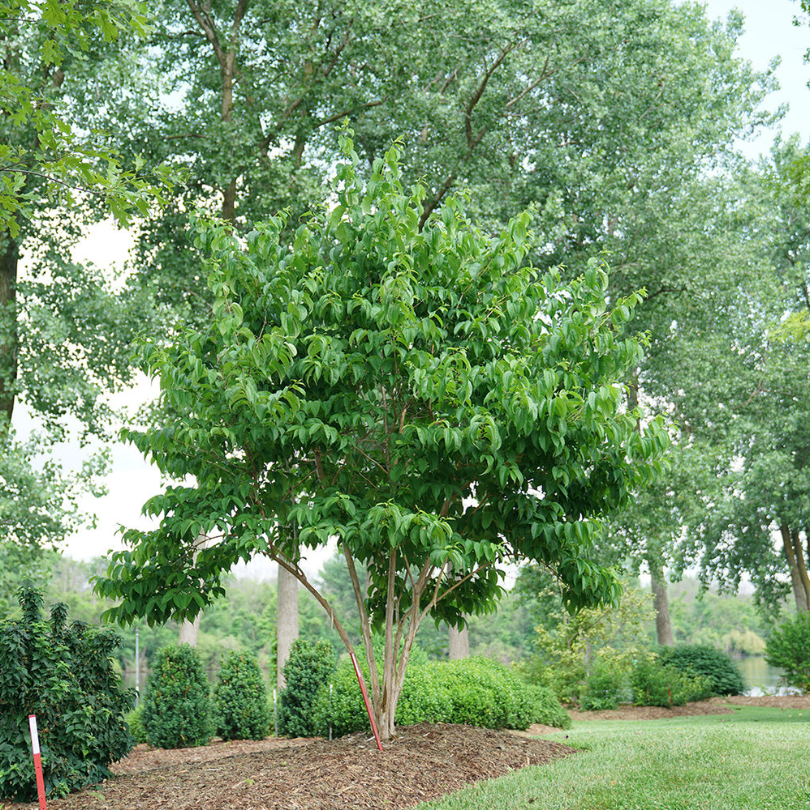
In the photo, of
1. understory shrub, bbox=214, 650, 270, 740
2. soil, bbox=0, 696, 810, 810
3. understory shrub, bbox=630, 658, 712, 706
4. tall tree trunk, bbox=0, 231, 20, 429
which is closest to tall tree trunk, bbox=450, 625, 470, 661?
understory shrub, bbox=630, 658, 712, 706

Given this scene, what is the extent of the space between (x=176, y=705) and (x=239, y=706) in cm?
119

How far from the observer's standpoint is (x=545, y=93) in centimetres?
1823

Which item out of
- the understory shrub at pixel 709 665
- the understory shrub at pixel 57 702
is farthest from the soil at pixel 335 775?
the understory shrub at pixel 709 665

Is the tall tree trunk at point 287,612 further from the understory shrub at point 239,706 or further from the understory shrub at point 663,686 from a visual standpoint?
the understory shrub at point 663,686

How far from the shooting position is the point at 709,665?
2008cm

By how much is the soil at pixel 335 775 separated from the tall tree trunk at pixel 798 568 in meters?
21.1

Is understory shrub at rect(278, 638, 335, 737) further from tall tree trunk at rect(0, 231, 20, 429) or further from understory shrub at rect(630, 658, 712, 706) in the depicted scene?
understory shrub at rect(630, 658, 712, 706)

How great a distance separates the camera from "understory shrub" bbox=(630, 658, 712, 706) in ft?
58.2

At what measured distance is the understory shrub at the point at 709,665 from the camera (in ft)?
64.9

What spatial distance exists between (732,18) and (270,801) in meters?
25.6

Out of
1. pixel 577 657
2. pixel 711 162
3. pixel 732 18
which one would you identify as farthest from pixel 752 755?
pixel 732 18

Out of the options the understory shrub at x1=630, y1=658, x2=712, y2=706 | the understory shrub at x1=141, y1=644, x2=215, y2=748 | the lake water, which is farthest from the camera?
the lake water

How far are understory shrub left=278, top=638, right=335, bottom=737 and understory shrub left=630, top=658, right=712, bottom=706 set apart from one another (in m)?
9.23

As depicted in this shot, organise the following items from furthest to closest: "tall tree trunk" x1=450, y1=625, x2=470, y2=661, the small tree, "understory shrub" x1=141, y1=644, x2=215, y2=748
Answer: "tall tree trunk" x1=450, y1=625, x2=470, y2=661 → "understory shrub" x1=141, y1=644, x2=215, y2=748 → the small tree
